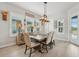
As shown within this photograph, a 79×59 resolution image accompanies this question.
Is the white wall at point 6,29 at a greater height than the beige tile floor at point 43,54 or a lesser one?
greater

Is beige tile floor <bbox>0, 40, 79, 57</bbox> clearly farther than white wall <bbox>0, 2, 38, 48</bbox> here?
No

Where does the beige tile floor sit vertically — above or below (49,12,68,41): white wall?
below

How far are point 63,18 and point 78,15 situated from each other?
2227 millimetres

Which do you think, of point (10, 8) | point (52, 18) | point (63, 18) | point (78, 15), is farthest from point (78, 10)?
point (10, 8)

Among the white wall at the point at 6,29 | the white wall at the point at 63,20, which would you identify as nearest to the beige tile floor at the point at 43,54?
the white wall at the point at 6,29

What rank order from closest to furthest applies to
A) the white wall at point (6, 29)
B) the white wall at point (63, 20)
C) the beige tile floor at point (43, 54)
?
the beige tile floor at point (43, 54), the white wall at point (6, 29), the white wall at point (63, 20)

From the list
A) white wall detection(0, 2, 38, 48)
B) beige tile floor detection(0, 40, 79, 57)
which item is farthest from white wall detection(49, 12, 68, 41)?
white wall detection(0, 2, 38, 48)

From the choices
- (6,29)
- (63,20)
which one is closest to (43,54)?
(6,29)

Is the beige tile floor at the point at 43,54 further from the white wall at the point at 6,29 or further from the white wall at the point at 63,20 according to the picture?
the white wall at the point at 63,20

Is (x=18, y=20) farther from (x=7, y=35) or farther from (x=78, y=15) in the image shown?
(x=78, y=15)

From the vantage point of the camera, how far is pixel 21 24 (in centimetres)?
566

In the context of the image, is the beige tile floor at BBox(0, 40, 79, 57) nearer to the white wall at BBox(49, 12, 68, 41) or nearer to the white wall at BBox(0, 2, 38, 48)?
the white wall at BBox(0, 2, 38, 48)

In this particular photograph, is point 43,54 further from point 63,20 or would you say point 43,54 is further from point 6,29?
point 63,20

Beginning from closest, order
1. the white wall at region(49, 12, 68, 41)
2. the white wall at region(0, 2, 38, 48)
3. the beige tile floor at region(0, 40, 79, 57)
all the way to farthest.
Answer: the beige tile floor at region(0, 40, 79, 57) → the white wall at region(0, 2, 38, 48) → the white wall at region(49, 12, 68, 41)
